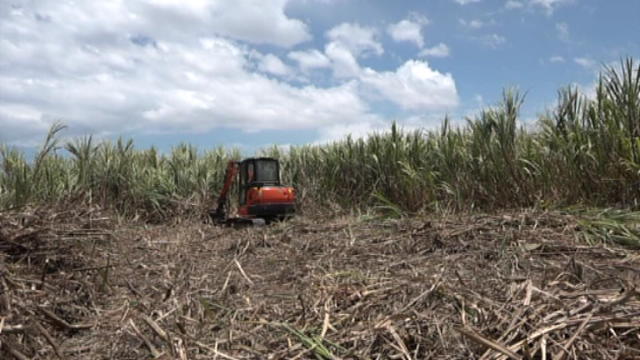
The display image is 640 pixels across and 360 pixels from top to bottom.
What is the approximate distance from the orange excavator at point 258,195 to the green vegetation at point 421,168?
49.0 inches

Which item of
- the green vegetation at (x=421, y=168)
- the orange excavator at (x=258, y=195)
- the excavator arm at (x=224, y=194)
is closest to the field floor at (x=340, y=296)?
the green vegetation at (x=421, y=168)

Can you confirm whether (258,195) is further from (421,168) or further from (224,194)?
(421,168)

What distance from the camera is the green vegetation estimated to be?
19.7 feet

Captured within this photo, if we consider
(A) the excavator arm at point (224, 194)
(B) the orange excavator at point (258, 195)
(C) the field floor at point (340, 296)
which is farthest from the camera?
(A) the excavator arm at point (224, 194)

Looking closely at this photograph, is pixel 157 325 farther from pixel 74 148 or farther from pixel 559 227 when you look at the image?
pixel 74 148

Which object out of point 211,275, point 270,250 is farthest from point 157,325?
point 270,250

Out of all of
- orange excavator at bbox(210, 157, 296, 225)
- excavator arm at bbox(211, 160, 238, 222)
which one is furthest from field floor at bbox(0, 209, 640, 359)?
excavator arm at bbox(211, 160, 238, 222)

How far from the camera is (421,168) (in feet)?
29.1

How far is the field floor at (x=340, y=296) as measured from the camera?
7.38 ft

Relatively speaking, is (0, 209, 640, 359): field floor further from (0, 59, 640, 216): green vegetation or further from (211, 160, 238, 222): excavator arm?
(211, 160, 238, 222): excavator arm

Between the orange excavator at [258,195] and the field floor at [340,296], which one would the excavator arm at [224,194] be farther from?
the field floor at [340,296]

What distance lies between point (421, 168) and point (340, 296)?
6281 millimetres

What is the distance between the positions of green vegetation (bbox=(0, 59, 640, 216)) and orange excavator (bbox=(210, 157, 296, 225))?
4.08 feet

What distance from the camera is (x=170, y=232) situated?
28.6 ft
